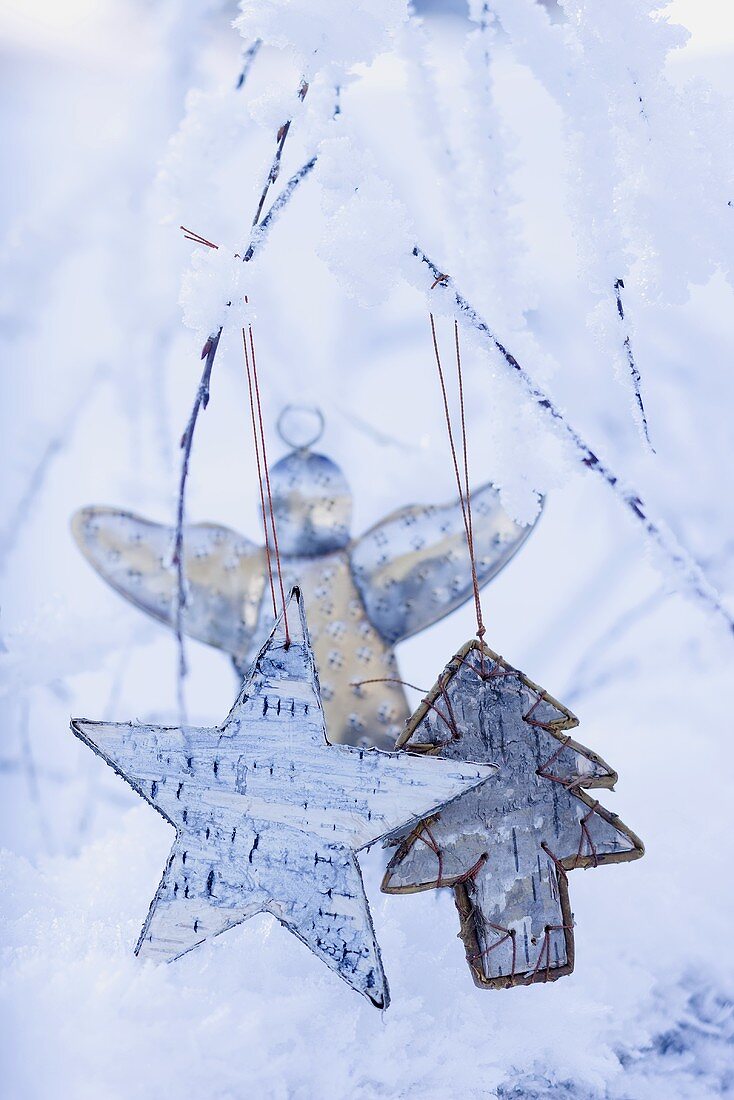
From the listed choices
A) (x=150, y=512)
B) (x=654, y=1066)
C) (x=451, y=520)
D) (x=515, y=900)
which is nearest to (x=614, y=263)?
(x=451, y=520)

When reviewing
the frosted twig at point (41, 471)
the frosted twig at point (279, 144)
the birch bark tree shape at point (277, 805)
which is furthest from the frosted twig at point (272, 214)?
the frosted twig at point (41, 471)

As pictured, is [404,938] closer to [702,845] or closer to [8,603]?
[702,845]

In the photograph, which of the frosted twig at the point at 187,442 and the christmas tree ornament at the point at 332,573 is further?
the christmas tree ornament at the point at 332,573

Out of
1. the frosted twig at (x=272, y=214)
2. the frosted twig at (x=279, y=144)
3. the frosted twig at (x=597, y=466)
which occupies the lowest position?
the frosted twig at (x=597, y=466)

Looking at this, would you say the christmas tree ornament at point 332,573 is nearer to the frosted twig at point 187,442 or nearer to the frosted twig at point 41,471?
the frosted twig at point 187,442

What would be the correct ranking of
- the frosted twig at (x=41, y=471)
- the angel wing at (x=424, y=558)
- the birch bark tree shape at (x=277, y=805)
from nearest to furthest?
1. the birch bark tree shape at (x=277, y=805)
2. the angel wing at (x=424, y=558)
3. the frosted twig at (x=41, y=471)

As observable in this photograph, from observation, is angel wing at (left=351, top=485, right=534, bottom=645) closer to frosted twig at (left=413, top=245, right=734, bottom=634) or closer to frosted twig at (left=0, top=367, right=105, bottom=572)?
frosted twig at (left=413, top=245, right=734, bottom=634)

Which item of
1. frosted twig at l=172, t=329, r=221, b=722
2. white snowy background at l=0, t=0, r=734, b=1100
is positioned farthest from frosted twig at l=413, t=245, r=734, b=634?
frosted twig at l=172, t=329, r=221, b=722
